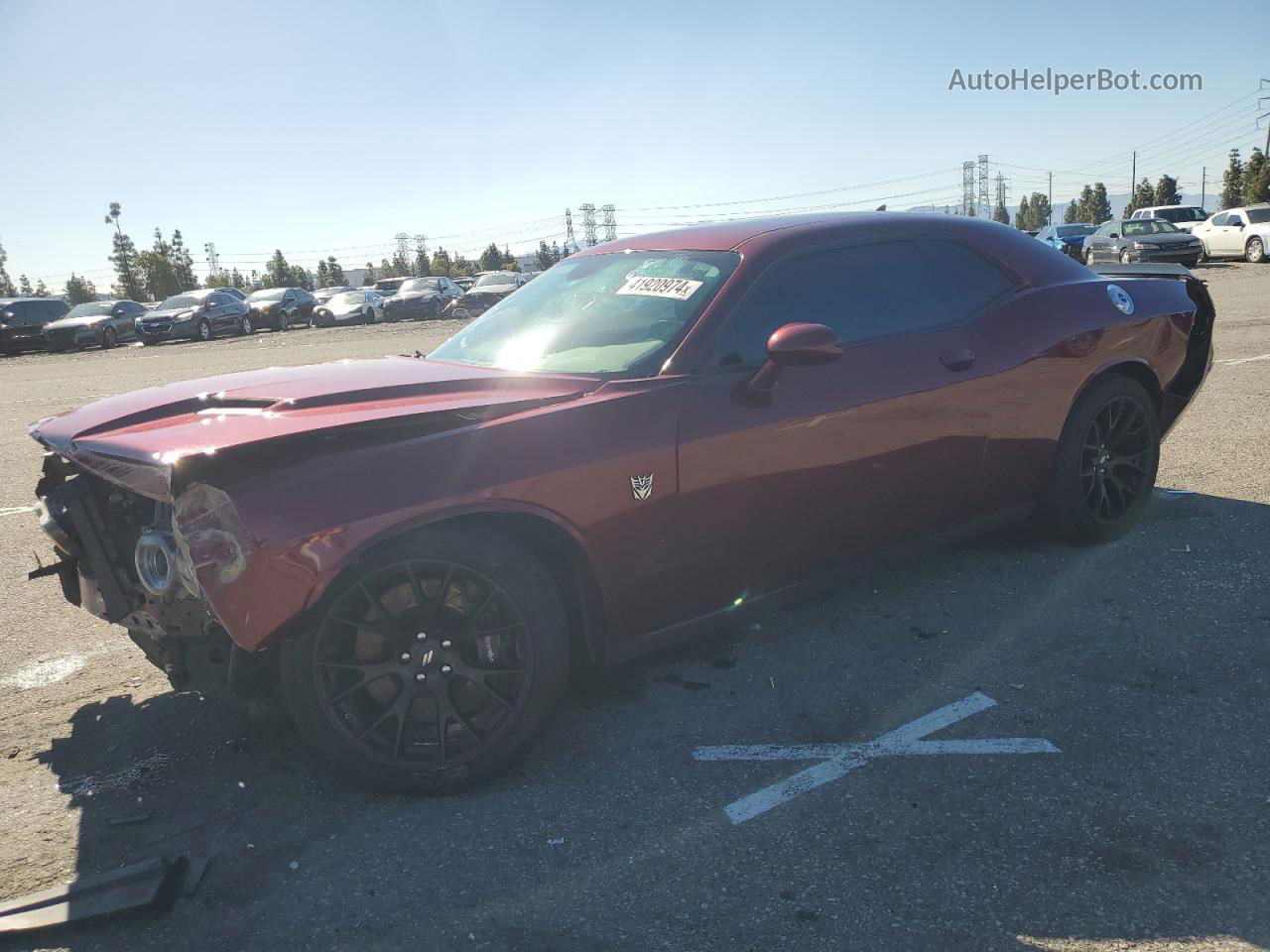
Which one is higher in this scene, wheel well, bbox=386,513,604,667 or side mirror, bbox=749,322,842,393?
side mirror, bbox=749,322,842,393

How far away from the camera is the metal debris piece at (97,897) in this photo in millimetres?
2215

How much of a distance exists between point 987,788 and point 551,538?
4.68 ft

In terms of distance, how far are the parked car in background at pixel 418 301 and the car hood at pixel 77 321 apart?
8.69 metres

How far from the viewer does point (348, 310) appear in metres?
32.1

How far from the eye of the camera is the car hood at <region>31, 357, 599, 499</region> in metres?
2.49

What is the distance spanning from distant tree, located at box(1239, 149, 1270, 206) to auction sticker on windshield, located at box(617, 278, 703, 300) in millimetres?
50941

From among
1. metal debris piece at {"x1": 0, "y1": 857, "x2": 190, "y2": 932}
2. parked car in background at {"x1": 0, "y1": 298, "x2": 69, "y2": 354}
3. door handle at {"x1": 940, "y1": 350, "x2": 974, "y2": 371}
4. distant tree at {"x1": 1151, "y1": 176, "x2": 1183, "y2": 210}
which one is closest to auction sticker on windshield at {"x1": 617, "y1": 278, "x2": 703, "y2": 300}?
door handle at {"x1": 940, "y1": 350, "x2": 974, "y2": 371}

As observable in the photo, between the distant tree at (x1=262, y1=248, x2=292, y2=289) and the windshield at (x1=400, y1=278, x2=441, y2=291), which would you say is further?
the distant tree at (x1=262, y1=248, x2=292, y2=289)

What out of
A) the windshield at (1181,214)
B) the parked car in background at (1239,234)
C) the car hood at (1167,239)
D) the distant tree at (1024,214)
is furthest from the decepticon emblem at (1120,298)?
the distant tree at (1024,214)

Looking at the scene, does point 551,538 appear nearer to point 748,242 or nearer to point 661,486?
point 661,486

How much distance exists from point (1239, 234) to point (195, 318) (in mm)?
30564

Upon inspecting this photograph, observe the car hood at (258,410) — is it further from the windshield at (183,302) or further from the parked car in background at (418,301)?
the parked car in background at (418,301)

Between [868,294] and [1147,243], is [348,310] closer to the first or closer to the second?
[1147,243]

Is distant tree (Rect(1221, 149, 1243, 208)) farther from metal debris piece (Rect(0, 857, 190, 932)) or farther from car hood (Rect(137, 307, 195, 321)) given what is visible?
metal debris piece (Rect(0, 857, 190, 932))
